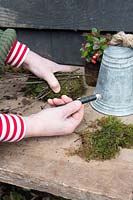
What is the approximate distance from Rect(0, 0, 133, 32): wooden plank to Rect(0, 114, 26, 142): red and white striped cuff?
1.89 ft

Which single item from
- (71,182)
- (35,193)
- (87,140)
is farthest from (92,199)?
(35,193)

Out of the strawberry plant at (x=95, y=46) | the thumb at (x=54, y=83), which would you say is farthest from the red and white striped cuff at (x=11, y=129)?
the strawberry plant at (x=95, y=46)

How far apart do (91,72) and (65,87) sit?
12cm

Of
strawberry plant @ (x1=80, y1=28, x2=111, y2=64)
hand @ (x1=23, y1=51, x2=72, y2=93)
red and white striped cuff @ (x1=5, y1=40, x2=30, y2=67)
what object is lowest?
hand @ (x1=23, y1=51, x2=72, y2=93)

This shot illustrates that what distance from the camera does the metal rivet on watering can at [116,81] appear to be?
41.3 inches

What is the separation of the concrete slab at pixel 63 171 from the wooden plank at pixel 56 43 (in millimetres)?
559

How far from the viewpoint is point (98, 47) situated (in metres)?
1.14

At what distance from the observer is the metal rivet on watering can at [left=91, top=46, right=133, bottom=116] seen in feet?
3.44

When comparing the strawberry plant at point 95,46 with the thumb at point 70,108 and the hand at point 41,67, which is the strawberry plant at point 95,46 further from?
the thumb at point 70,108

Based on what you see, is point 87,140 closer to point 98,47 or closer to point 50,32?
point 98,47

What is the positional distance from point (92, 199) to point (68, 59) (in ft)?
2.68

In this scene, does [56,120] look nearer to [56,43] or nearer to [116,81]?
[116,81]

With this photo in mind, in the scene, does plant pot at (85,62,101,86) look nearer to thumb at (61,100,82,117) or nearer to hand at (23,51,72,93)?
hand at (23,51,72,93)

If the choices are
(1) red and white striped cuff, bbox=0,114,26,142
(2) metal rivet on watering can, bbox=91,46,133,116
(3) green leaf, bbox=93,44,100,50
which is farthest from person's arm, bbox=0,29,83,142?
(3) green leaf, bbox=93,44,100,50
